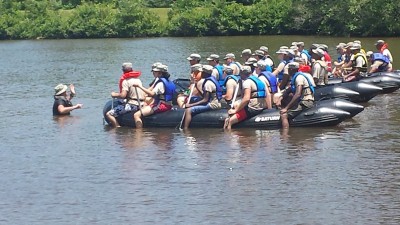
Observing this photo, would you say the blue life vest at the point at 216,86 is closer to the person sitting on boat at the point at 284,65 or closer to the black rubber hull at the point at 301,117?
the black rubber hull at the point at 301,117

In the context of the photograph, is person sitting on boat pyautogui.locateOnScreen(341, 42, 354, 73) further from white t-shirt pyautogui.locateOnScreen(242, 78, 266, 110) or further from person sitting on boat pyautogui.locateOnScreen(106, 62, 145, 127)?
person sitting on boat pyautogui.locateOnScreen(106, 62, 145, 127)

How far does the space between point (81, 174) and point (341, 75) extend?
10363mm

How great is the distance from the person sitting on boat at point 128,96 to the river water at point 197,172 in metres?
0.45

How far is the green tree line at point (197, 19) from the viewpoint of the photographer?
180 ft

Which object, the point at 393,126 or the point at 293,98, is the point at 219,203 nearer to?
the point at 293,98

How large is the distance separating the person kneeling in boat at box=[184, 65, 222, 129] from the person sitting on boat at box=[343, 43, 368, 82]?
5.23 m

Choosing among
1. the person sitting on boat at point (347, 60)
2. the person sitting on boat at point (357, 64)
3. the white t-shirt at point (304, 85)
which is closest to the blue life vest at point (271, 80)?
the white t-shirt at point (304, 85)

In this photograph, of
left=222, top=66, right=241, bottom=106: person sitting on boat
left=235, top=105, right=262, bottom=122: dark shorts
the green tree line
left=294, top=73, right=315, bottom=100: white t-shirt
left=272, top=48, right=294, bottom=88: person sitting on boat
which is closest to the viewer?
left=294, top=73, right=315, bottom=100: white t-shirt

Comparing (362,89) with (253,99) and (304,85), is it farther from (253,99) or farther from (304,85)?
(253,99)

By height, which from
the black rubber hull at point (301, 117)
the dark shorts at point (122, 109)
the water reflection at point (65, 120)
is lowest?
the water reflection at point (65, 120)

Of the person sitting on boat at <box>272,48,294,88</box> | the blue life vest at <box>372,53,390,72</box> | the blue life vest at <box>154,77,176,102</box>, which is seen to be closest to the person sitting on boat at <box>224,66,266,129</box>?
the blue life vest at <box>154,77,176,102</box>

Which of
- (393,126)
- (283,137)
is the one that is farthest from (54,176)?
(393,126)

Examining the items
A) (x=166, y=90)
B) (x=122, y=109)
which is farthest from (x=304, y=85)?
(x=122, y=109)

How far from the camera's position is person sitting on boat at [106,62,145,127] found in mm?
19094
